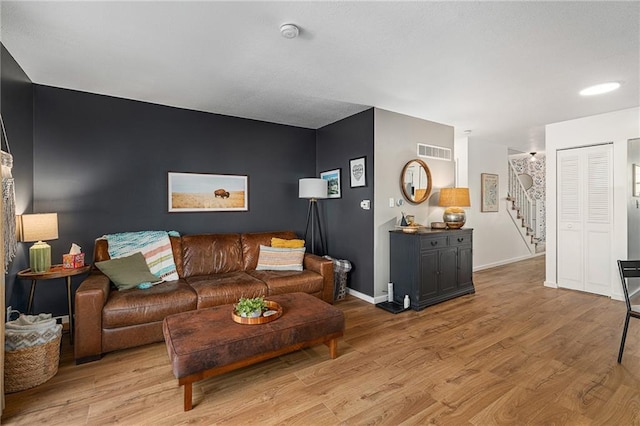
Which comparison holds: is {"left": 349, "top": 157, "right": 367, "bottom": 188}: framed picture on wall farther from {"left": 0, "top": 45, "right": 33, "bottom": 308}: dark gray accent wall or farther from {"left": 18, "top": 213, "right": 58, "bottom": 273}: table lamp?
{"left": 0, "top": 45, "right": 33, "bottom": 308}: dark gray accent wall

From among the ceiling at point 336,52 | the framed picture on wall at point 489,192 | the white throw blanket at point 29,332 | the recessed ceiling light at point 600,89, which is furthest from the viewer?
the framed picture on wall at point 489,192

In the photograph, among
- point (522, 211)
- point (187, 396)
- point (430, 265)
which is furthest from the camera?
point (522, 211)

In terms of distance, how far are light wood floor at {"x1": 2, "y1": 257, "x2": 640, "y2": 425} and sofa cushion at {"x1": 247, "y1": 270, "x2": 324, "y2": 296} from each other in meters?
0.65

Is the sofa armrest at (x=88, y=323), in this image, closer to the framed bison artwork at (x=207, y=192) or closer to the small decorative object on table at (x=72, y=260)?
the small decorative object on table at (x=72, y=260)

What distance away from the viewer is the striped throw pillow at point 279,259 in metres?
3.71

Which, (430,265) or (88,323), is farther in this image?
(430,265)

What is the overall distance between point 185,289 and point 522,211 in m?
7.02

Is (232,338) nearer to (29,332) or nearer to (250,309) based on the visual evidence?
(250,309)

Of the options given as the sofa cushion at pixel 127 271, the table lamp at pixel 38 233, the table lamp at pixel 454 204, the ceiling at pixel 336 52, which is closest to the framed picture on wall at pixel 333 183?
the ceiling at pixel 336 52

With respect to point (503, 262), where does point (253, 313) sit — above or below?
above

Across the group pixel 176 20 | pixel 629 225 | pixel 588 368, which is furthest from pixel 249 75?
pixel 629 225

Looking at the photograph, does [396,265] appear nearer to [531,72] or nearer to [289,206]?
[289,206]

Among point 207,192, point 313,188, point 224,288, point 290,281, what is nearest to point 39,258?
point 224,288

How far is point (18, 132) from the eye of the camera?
266 cm
